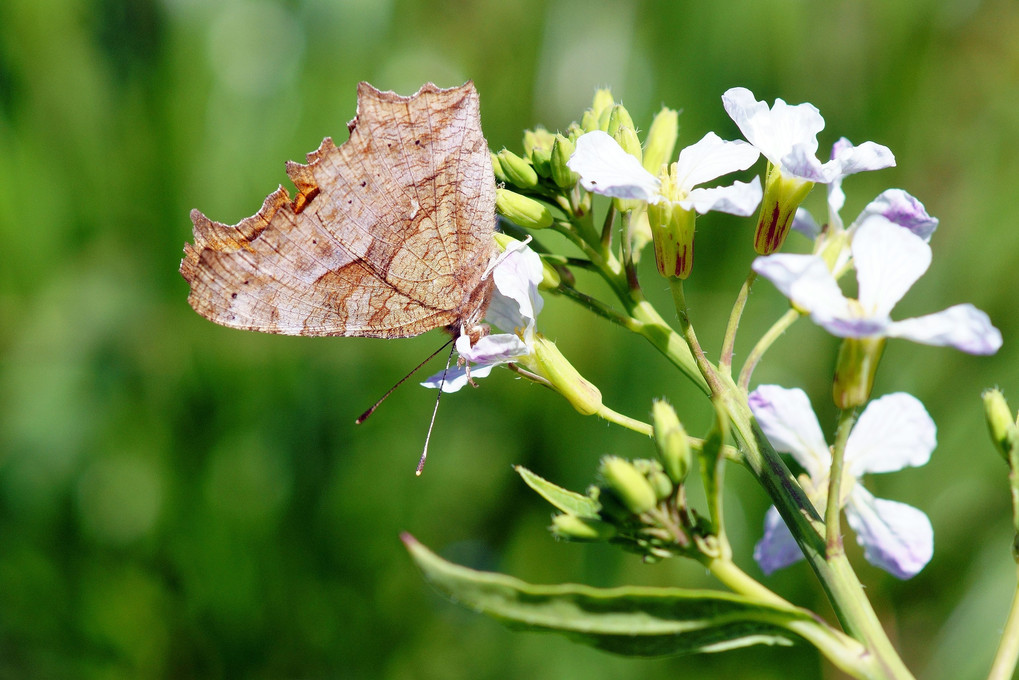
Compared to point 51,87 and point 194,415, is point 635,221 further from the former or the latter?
point 51,87

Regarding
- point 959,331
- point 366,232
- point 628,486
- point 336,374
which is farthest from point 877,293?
point 336,374

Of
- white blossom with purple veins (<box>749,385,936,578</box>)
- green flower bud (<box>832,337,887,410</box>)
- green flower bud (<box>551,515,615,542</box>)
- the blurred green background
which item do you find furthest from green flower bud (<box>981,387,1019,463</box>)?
the blurred green background

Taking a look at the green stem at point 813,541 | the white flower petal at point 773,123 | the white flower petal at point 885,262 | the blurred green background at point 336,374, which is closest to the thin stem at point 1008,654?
the green stem at point 813,541

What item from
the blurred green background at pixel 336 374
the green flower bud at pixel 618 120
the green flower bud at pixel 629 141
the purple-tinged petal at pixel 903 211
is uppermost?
the green flower bud at pixel 618 120

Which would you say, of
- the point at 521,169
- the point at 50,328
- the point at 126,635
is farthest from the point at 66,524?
the point at 521,169

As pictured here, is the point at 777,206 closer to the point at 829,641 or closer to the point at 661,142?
the point at 661,142

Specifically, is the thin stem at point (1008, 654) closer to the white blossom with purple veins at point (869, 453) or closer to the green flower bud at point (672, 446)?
the white blossom with purple veins at point (869, 453)
